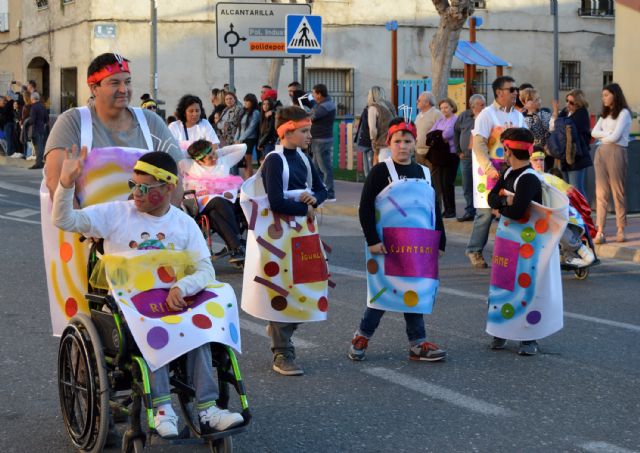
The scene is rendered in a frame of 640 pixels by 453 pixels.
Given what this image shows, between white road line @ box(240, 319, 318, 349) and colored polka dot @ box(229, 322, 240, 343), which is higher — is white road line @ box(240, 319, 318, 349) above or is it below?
below

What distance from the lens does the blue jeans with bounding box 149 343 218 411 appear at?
5074mm

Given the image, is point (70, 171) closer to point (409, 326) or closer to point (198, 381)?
point (198, 381)

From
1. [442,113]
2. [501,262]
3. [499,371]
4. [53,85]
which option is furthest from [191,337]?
[53,85]

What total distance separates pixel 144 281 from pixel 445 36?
59.3 ft

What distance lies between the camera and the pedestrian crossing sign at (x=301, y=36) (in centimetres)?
1908

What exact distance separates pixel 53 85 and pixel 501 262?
105ft

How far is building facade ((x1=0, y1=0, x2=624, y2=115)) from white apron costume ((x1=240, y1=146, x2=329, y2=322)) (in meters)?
27.2

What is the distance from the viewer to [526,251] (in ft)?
26.1

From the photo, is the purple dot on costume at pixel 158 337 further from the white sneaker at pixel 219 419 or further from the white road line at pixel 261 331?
the white road line at pixel 261 331

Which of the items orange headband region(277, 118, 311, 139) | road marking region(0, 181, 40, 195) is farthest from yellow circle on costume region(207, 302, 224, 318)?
road marking region(0, 181, 40, 195)

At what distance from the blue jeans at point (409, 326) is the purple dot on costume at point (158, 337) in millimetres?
2832

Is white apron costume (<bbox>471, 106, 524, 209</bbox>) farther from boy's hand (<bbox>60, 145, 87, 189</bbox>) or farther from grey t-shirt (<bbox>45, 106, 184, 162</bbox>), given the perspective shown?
boy's hand (<bbox>60, 145, 87, 189</bbox>)

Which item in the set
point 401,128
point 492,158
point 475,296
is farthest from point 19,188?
point 401,128

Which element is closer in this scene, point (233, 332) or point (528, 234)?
point (233, 332)
